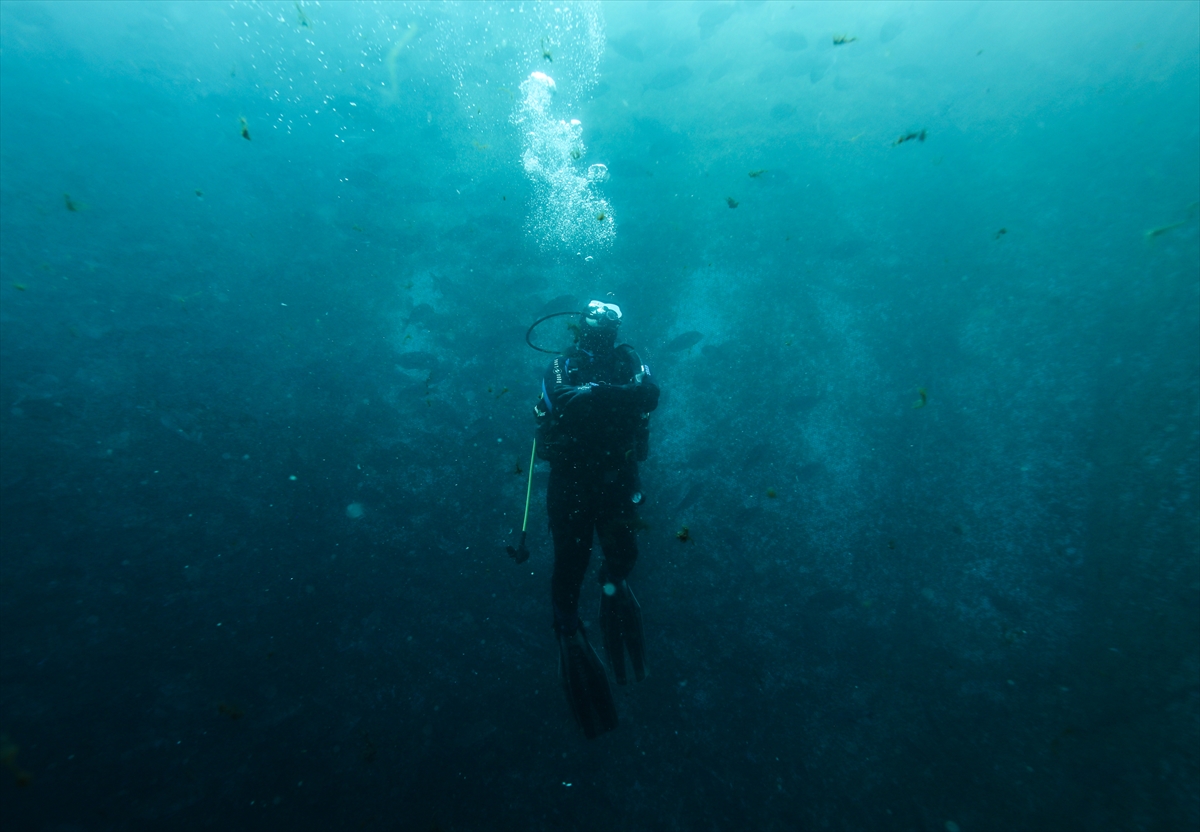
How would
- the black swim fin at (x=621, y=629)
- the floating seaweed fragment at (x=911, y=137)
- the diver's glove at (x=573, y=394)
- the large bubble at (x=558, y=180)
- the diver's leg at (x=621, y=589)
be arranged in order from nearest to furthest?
the diver's glove at (x=573, y=394), the diver's leg at (x=621, y=589), the black swim fin at (x=621, y=629), the floating seaweed fragment at (x=911, y=137), the large bubble at (x=558, y=180)

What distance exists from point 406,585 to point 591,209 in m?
6.83

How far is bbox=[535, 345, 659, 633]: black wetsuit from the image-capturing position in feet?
11.2

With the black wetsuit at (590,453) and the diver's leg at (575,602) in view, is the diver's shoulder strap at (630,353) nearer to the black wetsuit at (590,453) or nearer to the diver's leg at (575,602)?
the black wetsuit at (590,453)

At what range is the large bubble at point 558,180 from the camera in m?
7.48

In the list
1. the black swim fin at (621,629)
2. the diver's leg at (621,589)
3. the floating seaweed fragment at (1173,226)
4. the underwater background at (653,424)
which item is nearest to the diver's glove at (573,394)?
the diver's leg at (621,589)

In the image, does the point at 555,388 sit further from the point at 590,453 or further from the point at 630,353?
the point at 630,353

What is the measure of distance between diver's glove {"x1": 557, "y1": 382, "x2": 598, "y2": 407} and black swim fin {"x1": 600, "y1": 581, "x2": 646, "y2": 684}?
1.90 meters

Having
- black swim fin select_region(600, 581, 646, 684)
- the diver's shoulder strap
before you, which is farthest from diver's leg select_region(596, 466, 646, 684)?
the diver's shoulder strap

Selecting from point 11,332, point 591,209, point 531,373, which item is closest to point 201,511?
point 11,332

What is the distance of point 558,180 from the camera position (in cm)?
840

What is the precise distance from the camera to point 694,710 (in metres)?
4.00

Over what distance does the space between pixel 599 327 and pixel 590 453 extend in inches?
43.4

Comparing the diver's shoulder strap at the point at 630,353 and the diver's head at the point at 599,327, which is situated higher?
the diver's head at the point at 599,327

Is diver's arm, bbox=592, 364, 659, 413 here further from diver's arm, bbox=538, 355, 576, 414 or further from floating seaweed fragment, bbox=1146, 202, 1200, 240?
floating seaweed fragment, bbox=1146, 202, 1200, 240
